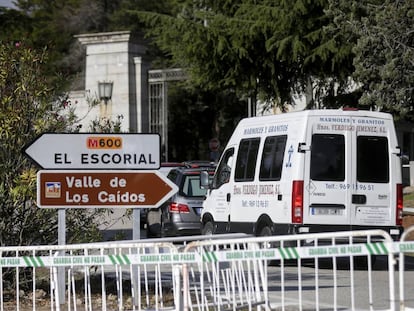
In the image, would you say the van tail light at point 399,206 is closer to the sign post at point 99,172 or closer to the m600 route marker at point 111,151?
the sign post at point 99,172

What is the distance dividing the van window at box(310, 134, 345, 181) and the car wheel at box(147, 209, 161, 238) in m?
6.66

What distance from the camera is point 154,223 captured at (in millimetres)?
20688

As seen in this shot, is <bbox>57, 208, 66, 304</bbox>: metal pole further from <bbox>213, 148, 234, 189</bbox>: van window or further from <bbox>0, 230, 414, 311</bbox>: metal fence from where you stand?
<bbox>213, 148, 234, 189</bbox>: van window

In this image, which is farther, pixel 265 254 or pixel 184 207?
pixel 184 207

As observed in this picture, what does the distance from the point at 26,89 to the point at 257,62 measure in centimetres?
1856

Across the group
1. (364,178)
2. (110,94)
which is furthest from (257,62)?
(364,178)

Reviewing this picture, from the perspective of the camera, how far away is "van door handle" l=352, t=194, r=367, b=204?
14.4 meters

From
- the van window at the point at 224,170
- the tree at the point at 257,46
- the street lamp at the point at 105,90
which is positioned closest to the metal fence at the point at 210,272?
the van window at the point at 224,170

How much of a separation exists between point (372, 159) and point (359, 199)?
73 cm

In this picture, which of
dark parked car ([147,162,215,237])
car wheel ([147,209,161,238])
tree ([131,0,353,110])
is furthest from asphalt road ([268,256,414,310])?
tree ([131,0,353,110])

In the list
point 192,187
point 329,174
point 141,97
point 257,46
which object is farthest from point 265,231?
point 141,97

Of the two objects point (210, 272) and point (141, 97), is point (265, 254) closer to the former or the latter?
point (210, 272)

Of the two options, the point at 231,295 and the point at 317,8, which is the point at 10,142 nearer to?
the point at 231,295

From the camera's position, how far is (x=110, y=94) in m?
35.2
